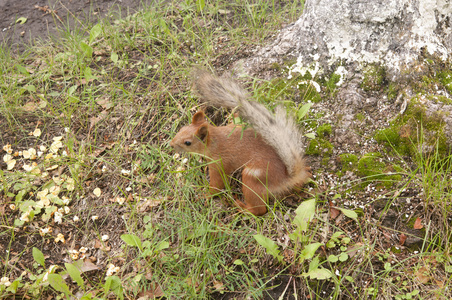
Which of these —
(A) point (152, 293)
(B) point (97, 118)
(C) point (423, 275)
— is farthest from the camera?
(B) point (97, 118)

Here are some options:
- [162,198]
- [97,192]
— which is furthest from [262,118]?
[97,192]

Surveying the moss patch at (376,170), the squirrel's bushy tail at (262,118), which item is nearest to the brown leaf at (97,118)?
the squirrel's bushy tail at (262,118)

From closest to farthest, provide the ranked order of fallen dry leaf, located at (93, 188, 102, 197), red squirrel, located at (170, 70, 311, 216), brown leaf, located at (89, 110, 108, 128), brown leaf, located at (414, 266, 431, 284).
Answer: brown leaf, located at (414, 266, 431, 284), red squirrel, located at (170, 70, 311, 216), fallen dry leaf, located at (93, 188, 102, 197), brown leaf, located at (89, 110, 108, 128)

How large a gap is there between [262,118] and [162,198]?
36.1 inches

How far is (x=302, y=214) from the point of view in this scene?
217 centimetres

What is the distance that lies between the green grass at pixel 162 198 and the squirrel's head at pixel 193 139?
140mm

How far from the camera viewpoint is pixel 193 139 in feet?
8.23

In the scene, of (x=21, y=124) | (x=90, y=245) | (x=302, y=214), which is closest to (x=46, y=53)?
(x=21, y=124)

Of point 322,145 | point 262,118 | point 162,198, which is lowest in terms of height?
point 162,198

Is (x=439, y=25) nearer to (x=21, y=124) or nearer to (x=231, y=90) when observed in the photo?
(x=231, y=90)

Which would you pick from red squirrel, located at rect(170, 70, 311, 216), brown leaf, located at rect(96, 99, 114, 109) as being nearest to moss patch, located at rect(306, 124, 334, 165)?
red squirrel, located at rect(170, 70, 311, 216)

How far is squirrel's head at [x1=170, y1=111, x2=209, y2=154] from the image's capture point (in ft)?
8.15

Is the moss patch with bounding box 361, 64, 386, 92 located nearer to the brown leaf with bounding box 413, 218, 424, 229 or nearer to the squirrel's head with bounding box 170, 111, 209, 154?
the brown leaf with bounding box 413, 218, 424, 229

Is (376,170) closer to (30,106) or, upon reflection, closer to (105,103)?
(105,103)
